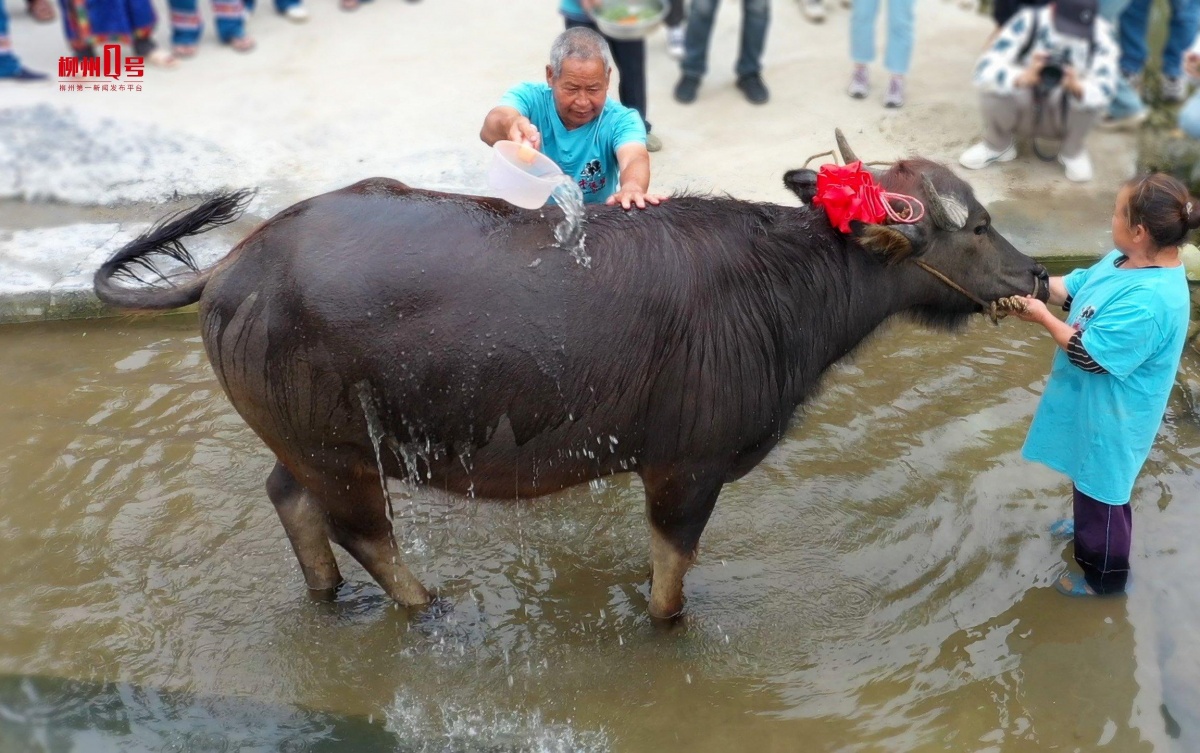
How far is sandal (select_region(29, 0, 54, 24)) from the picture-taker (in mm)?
8773

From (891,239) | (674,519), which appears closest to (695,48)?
(891,239)

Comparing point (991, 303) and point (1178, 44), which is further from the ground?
point (1178, 44)

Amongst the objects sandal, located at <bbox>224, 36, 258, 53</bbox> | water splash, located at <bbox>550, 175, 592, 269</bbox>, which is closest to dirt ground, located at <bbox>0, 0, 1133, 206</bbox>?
sandal, located at <bbox>224, 36, 258, 53</bbox>

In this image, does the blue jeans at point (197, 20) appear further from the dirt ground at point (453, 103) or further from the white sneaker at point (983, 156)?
the white sneaker at point (983, 156)

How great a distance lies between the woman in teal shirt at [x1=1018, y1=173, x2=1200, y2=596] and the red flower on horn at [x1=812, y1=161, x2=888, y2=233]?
29.5 inches

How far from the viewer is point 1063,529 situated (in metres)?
4.52

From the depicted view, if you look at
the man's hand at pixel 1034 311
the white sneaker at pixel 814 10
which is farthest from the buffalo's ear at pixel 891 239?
the white sneaker at pixel 814 10

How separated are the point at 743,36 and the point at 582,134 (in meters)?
4.09

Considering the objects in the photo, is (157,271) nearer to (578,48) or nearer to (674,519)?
(578,48)

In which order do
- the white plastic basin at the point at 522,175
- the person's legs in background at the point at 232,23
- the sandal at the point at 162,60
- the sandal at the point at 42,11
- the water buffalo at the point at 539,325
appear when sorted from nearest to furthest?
the water buffalo at the point at 539,325
the white plastic basin at the point at 522,175
the sandal at the point at 162,60
the person's legs in background at the point at 232,23
the sandal at the point at 42,11

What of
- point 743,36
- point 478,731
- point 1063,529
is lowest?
point 478,731

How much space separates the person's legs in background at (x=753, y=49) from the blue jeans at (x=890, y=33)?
2.28 feet

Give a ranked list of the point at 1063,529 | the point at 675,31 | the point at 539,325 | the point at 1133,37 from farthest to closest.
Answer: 1. the point at 675,31
2. the point at 1133,37
3. the point at 1063,529
4. the point at 539,325

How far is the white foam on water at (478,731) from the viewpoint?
3672 mm
